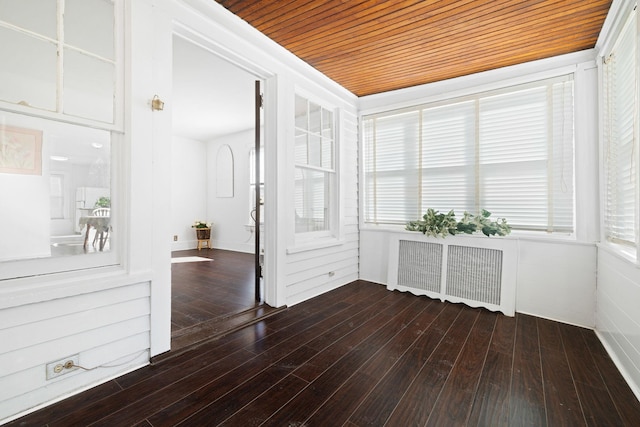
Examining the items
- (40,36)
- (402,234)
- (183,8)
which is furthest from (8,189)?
(402,234)

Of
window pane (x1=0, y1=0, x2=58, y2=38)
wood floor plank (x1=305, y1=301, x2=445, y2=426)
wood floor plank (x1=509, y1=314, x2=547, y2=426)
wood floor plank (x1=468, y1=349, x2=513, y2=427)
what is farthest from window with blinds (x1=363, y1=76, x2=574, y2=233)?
window pane (x1=0, y1=0, x2=58, y2=38)

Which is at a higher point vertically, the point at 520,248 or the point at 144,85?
the point at 144,85

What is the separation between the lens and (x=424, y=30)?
260cm

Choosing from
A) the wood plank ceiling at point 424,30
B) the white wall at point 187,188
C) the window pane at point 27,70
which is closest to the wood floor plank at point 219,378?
the window pane at point 27,70

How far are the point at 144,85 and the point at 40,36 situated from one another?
1.67 ft

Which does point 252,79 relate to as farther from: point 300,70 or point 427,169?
point 427,169

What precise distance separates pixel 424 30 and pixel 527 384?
9.34 feet

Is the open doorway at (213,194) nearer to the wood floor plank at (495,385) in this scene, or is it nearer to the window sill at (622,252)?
the wood floor plank at (495,385)

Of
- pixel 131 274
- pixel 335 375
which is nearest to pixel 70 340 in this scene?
pixel 131 274

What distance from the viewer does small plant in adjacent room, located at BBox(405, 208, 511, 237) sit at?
317 cm

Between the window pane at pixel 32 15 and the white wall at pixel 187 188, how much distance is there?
5566 millimetres

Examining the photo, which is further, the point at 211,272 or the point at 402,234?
the point at 211,272

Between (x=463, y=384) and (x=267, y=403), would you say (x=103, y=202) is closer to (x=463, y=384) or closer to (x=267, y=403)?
(x=267, y=403)

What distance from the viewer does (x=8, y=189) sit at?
148cm
